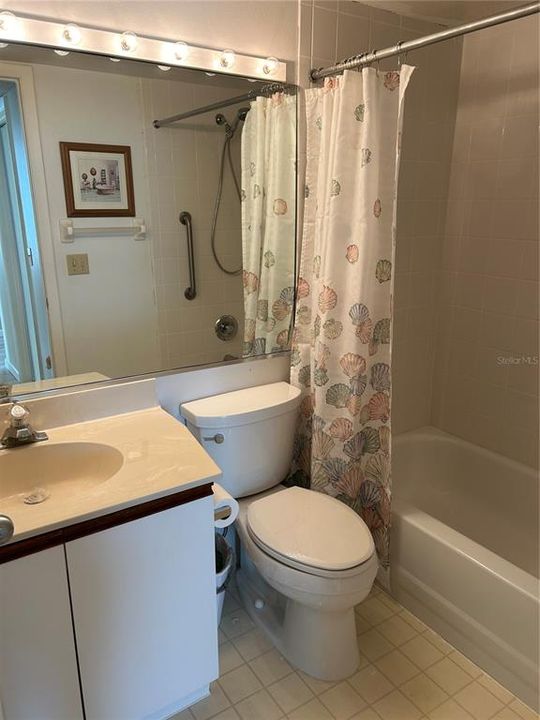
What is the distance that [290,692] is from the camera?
1.61 metres

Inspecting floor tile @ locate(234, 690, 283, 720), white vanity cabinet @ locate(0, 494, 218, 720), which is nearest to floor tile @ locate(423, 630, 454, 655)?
floor tile @ locate(234, 690, 283, 720)

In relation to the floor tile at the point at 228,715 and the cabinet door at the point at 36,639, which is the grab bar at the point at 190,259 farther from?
the floor tile at the point at 228,715

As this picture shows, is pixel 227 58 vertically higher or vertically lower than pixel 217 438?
higher

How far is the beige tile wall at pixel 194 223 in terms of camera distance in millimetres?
1608

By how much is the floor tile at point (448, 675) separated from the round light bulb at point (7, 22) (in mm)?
2205

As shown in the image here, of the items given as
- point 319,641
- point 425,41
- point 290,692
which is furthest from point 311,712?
point 425,41

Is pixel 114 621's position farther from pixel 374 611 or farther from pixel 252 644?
pixel 374 611

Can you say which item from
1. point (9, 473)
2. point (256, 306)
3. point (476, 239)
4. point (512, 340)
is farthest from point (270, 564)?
point (476, 239)

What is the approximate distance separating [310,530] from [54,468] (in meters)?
0.78

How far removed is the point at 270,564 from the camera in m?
1.55

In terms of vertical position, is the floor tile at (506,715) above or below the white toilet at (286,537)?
below

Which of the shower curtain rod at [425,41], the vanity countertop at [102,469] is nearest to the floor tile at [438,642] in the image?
the vanity countertop at [102,469]

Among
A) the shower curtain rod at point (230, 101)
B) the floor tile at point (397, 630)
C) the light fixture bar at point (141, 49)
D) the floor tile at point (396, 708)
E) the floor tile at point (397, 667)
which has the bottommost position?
the floor tile at point (396, 708)

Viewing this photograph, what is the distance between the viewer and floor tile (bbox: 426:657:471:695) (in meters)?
1.63
